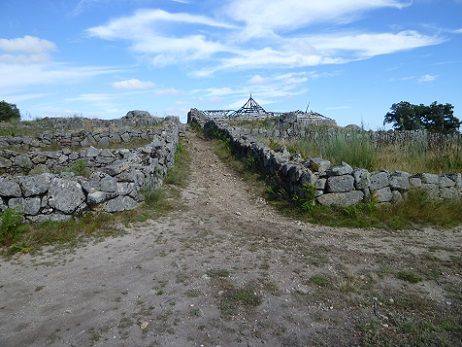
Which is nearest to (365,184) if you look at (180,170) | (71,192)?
(71,192)

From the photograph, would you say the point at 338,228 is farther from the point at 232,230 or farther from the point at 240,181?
the point at 240,181

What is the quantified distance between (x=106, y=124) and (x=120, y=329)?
74.7ft

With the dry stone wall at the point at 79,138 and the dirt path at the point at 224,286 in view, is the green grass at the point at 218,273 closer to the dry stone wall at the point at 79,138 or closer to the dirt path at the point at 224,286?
the dirt path at the point at 224,286

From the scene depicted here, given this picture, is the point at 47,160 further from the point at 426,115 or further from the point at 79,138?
the point at 426,115

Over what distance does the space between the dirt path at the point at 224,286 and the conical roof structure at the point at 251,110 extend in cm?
2732

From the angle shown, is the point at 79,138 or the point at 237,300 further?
the point at 79,138

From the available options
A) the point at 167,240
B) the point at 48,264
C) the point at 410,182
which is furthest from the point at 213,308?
the point at 410,182

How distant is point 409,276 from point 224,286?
2.30 metres

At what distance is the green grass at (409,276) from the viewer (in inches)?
197

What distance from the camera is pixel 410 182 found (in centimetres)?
811

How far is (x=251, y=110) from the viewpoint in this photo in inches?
1399

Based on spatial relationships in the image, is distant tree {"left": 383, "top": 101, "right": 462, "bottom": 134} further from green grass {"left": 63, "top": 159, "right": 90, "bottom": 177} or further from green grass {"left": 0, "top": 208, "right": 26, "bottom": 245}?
green grass {"left": 0, "top": 208, "right": 26, "bottom": 245}

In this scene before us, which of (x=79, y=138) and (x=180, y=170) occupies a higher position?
(x=79, y=138)

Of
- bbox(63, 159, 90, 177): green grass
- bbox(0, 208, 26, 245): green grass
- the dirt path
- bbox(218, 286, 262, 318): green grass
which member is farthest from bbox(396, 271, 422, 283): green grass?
bbox(63, 159, 90, 177): green grass
